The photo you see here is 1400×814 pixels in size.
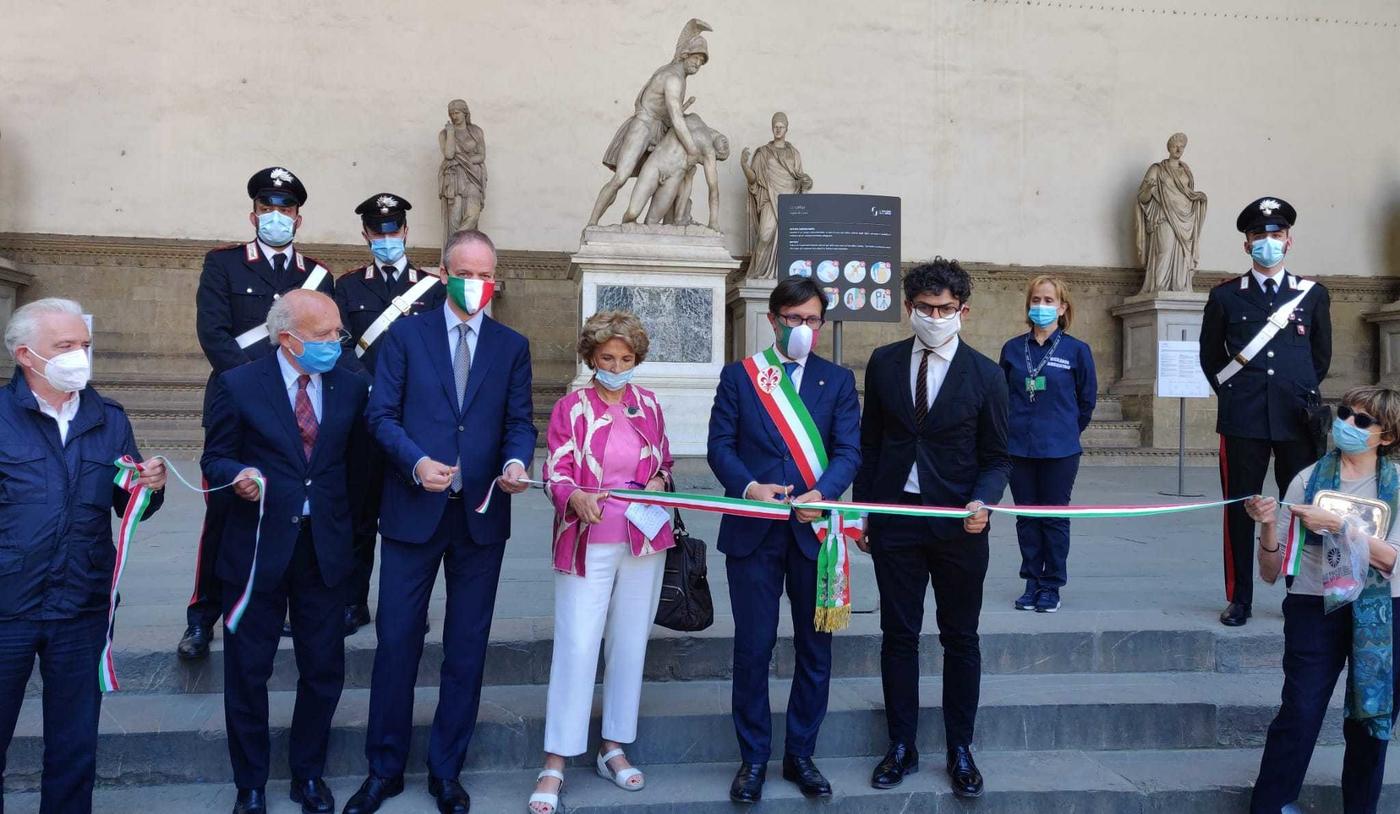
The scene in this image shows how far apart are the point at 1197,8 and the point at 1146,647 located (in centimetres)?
1217

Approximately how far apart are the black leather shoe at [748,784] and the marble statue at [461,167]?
9.49 m

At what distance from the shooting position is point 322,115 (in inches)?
486

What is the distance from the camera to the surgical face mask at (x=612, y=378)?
3326 millimetres

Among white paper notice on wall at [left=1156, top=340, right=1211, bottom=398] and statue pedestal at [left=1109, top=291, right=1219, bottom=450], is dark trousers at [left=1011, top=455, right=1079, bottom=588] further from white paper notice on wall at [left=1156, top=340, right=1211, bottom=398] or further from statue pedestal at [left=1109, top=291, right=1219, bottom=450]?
statue pedestal at [left=1109, top=291, right=1219, bottom=450]

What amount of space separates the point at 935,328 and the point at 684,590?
117 centimetres

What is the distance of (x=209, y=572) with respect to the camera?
12.6ft

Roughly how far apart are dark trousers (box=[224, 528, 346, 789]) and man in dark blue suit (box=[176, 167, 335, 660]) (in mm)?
716

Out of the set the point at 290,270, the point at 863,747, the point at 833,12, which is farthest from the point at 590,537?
the point at 833,12

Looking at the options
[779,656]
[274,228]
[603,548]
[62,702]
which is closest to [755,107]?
[274,228]

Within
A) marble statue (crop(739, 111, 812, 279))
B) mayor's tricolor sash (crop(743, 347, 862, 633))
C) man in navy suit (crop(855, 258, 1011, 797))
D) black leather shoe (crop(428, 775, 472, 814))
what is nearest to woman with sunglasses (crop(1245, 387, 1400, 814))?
man in navy suit (crop(855, 258, 1011, 797))

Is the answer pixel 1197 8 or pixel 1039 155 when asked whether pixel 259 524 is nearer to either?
pixel 1039 155

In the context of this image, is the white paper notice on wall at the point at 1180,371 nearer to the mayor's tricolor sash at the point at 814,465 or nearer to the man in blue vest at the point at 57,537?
the mayor's tricolor sash at the point at 814,465

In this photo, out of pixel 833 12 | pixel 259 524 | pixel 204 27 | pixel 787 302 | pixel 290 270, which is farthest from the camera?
pixel 833 12

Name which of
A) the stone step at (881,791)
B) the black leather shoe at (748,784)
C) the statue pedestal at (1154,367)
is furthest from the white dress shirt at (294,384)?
the statue pedestal at (1154,367)
